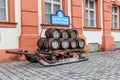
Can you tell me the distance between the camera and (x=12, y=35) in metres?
9.66

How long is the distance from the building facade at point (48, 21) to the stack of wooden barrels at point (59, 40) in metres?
1.19

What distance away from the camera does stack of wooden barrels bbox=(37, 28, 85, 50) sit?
8.73 meters

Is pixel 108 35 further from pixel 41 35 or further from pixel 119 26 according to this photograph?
pixel 41 35

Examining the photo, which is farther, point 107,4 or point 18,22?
point 107,4

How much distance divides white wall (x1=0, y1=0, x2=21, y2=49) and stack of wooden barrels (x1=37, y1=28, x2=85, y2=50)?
1130 mm

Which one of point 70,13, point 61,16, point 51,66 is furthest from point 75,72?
point 70,13

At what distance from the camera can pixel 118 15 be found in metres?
16.2

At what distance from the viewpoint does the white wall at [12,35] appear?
9383mm

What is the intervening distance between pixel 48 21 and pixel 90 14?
11.5ft

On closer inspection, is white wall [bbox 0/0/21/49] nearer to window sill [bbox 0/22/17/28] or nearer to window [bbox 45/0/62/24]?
window sill [bbox 0/22/17/28]

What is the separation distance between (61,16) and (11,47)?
231 centimetres

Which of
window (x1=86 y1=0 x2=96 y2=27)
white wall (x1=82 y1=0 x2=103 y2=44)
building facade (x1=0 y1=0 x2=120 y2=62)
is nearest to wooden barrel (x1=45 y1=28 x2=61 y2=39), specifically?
building facade (x1=0 y1=0 x2=120 y2=62)

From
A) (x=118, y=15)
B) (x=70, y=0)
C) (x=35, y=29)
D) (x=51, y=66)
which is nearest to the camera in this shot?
(x=51, y=66)

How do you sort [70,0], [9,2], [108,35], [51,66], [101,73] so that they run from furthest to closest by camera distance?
[108,35] < [70,0] < [9,2] < [51,66] < [101,73]
